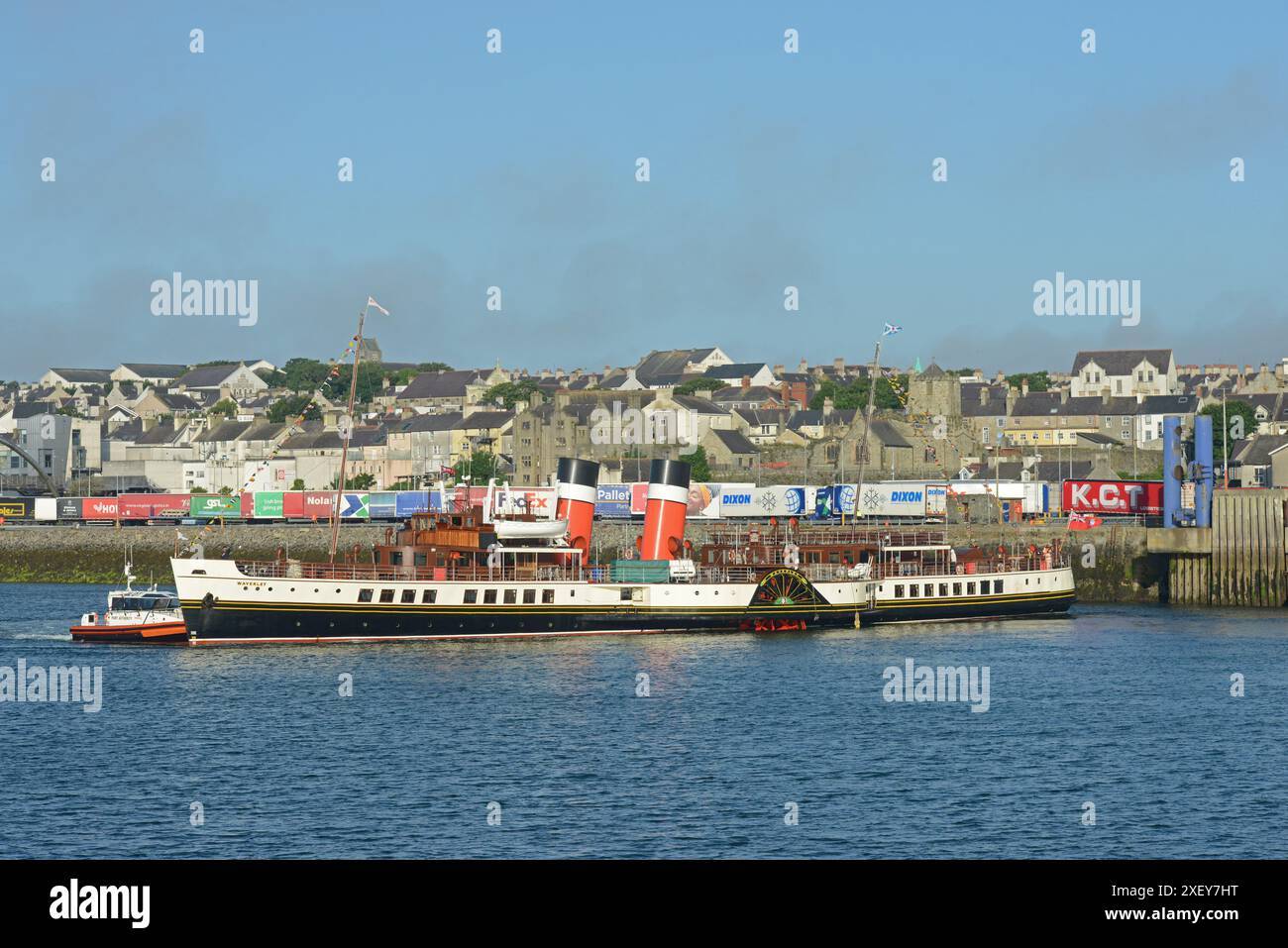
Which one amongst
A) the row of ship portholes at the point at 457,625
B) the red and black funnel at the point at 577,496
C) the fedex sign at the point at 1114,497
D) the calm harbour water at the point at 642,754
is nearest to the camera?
the calm harbour water at the point at 642,754

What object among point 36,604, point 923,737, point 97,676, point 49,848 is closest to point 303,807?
point 49,848

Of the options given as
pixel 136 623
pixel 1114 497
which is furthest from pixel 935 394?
pixel 136 623

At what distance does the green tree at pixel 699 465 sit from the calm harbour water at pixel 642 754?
91.9 metres

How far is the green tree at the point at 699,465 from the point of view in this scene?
153250 mm

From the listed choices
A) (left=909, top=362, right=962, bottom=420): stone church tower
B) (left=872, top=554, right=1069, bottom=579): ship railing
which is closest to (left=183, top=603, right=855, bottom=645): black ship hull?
(left=872, top=554, right=1069, bottom=579): ship railing

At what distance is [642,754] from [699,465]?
386 ft

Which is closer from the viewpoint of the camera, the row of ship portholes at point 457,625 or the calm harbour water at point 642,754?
the calm harbour water at point 642,754

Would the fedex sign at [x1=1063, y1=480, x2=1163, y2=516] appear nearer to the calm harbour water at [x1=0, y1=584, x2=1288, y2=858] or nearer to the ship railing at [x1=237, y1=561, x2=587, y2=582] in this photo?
the calm harbour water at [x1=0, y1=584, x2=1288, y2=858]

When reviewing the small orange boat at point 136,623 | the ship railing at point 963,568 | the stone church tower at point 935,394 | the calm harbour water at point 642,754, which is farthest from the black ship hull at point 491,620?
the stone church tower at point 935,394

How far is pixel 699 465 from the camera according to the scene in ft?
512

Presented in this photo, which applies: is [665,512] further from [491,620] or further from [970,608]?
[970,608]

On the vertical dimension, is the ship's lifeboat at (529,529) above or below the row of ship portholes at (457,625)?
above

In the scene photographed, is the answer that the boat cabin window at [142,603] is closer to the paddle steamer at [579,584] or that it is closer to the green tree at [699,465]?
the paddle steamer at [579,584]

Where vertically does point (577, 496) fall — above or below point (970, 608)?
above
